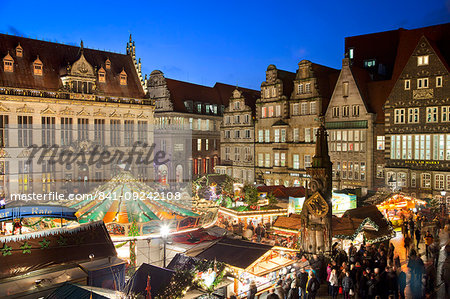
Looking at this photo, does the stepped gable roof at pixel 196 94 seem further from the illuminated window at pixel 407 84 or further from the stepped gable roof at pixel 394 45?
the illuminated window at pixel 407 84

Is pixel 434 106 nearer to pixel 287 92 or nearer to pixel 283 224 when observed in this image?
pixel 287 92

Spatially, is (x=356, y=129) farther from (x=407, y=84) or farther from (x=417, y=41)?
(x=417, y=41)

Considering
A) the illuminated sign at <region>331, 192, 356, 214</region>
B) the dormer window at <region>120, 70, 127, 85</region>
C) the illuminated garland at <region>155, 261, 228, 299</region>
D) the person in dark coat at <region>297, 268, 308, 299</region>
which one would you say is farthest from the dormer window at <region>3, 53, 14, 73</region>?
the person in dark coat at <region>297, 268, 308, 299</region>

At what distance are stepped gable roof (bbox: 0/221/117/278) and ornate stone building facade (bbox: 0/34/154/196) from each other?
77.1 ft

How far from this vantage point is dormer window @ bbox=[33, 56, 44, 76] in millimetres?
36125

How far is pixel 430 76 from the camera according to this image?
29906mm

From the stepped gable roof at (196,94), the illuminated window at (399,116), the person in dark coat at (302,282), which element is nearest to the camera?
the person in dark coat at (302,282)

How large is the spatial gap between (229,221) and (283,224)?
554 cm

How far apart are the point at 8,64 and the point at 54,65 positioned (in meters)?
4.56

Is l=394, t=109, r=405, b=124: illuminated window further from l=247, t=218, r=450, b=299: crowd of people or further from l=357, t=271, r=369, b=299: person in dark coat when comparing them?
l=357, t=271, r=369, b=299: person in dark coat

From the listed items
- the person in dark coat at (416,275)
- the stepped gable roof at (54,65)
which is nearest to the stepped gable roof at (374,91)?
the person in dark coat at (416,275)

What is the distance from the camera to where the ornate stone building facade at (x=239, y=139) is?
43844 mm

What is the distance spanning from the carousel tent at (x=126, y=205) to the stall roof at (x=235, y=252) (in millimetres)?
2436

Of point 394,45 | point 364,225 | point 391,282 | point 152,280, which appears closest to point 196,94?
point 394,45
